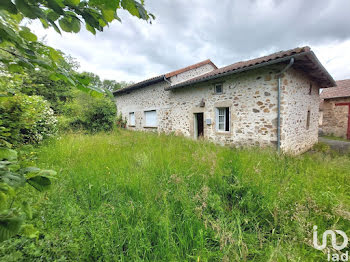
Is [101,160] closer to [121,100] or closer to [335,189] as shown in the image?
[335,189]

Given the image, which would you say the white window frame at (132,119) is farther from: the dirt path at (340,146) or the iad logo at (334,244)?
the dirt path at (340,146)

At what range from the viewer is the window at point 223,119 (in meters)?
6.96

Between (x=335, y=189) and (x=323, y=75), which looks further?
(x=323, y=75)

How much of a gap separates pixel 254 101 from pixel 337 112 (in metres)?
11.9

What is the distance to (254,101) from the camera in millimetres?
5828

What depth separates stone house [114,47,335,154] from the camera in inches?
208

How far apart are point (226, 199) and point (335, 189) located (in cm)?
213

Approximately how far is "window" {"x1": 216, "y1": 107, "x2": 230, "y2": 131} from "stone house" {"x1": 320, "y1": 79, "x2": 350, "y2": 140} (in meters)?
11.6

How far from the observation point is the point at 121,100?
1371 cm

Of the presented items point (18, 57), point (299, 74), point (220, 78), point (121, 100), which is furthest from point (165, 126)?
point (18, 57)

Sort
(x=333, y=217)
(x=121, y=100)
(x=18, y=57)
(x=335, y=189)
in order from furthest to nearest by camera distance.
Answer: (x=121, y=100), (x=335, y=189), (x=333, y=217), (x=18, y=57)

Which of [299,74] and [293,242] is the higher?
[299,74]

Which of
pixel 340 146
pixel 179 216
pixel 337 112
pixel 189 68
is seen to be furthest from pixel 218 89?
pixel 337 112

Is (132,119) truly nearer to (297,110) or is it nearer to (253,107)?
(253,107)
